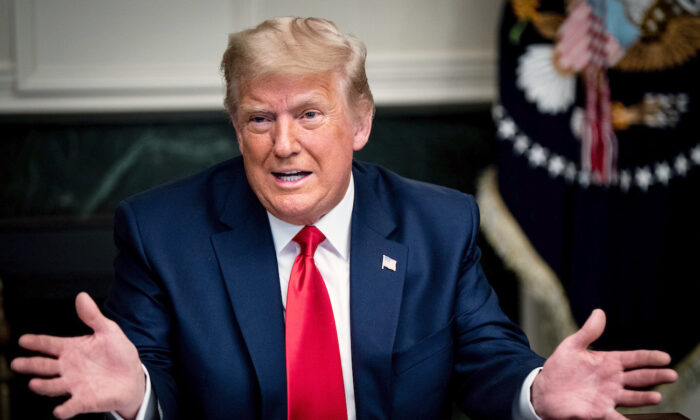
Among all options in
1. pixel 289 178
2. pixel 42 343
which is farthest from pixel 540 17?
pixel 42 343

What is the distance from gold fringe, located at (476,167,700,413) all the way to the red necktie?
4.36ft

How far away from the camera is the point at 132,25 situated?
2.97 m

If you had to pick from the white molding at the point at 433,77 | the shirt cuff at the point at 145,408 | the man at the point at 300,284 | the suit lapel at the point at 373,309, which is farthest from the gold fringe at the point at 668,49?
the shirt cuff at the point at 145,408

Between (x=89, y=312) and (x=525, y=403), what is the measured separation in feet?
2.61

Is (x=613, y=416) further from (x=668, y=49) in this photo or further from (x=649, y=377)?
(x=668, y=49)

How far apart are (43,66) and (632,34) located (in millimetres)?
2162

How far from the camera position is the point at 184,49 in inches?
118

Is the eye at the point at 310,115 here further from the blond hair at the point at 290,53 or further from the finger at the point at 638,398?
the finger at the point at 638,398

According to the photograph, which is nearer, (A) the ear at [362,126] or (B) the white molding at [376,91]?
(A) the ear at [362,126]

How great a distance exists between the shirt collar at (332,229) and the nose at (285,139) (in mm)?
211

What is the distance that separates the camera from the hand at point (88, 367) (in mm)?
1191

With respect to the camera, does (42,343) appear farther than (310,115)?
No

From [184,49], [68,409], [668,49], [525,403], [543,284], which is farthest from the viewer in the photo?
[184,49]

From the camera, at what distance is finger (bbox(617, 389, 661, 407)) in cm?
120
